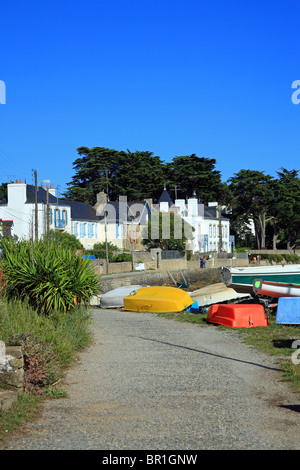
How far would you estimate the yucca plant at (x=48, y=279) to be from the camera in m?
13.4

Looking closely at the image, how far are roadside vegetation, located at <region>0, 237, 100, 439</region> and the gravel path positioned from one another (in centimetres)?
41

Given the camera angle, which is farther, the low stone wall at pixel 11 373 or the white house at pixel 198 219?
the white house at pixel 198 219

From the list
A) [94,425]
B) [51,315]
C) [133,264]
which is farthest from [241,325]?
[133,264]

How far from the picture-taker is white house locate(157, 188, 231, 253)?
78438 millimetres

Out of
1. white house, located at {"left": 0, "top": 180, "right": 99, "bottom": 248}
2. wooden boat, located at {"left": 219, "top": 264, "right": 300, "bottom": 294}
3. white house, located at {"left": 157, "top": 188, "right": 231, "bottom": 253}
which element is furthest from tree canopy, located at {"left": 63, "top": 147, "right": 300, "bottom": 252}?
wooden boat, located at {"left": 219, "top": 264, "right": 300, "bottom": 294}

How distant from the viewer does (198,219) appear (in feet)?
261

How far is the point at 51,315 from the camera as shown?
42.2ft

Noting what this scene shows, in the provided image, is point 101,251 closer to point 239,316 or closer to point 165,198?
point 165,198

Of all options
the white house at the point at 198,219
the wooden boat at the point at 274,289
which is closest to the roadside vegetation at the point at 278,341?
the wooden boat at the point at 274,289

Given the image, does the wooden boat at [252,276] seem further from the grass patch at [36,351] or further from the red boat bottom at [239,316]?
the grass patch at [36,351]

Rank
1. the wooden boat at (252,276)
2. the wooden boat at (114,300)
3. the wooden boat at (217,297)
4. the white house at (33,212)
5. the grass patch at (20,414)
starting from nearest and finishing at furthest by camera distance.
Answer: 1. the grass patch at (20,414)
2. the wooden boat at (217,297)
3. the wooden boat at (114,300)
4. the wooden boat at (252,276)
5. the white house at (33,212)

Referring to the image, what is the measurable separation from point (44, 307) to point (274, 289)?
11476mm

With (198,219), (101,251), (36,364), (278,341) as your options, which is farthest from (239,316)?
(198,219)
